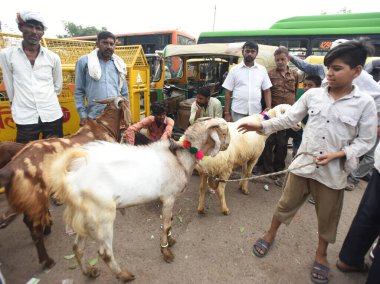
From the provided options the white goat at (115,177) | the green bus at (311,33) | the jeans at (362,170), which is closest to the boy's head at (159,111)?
the white goat at (115,177)

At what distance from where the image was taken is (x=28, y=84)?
3148mm

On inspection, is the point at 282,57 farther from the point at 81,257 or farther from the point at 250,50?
the point at 81,257

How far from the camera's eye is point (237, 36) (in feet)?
32.9

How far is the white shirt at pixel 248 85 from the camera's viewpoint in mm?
4449

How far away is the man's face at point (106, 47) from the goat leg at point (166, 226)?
Answer: 2462 millimetres

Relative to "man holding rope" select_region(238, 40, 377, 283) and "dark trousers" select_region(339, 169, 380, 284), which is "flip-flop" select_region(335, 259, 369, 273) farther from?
"man holding rope" select_region(238, 40, 377, 283)

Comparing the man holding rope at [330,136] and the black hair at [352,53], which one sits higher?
the black hair at [352,53]

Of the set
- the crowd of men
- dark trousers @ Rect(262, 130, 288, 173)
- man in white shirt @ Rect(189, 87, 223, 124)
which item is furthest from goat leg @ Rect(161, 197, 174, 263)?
dark trousers @ Rect(262, 130, 288, 173)

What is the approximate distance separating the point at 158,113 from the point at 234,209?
1983mm

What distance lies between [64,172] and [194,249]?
71.9 inches

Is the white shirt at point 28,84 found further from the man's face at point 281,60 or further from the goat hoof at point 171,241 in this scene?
the man's face at point 281,60

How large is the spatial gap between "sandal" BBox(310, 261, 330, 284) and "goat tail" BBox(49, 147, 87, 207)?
252 cm

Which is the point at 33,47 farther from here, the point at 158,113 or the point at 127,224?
the point at 127,224

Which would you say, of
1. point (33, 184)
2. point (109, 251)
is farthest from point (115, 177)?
point (33, 184)
